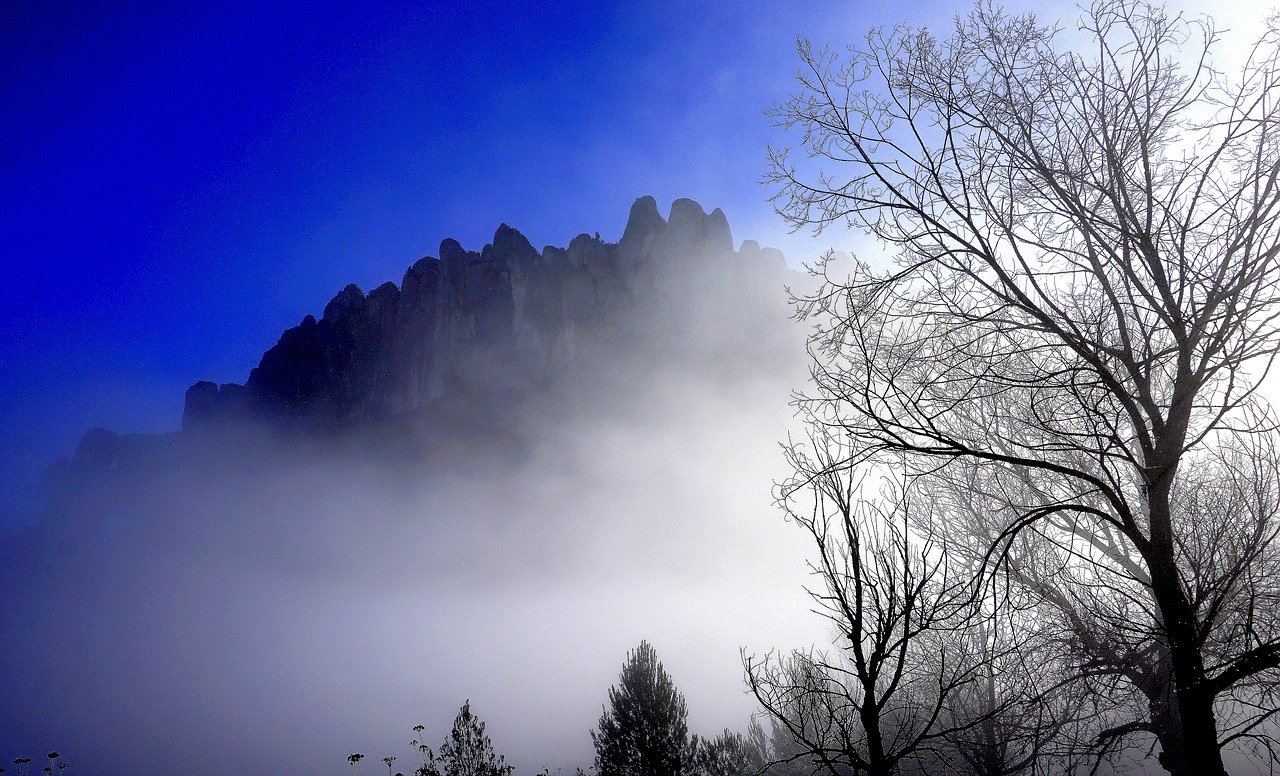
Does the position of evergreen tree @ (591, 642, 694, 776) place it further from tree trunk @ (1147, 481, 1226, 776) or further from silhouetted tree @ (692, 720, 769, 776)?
tree trunk @ (1147, 481, 1226, 776)

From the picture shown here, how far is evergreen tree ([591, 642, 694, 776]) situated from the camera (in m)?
17.9

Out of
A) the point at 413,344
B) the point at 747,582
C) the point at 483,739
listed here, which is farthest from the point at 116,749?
the point at 483,739

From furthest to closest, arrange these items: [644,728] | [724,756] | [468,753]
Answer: [724,756] < [644,728] < [468,753]

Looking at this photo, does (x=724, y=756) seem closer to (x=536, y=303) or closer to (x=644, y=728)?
(x=644, y=728)

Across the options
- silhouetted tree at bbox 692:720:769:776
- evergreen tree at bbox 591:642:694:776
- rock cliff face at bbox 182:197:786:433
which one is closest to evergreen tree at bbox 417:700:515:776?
evergreen tree at bbox 591:642:694:776

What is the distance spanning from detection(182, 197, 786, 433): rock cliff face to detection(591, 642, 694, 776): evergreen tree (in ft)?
191

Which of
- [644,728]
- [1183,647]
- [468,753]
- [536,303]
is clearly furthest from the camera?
[536,303]

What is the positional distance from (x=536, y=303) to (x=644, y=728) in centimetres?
6394

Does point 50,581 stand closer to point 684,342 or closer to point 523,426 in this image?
point 523,426

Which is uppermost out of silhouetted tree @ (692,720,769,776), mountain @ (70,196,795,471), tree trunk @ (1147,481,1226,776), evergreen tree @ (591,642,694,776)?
mountain @ (70,196,795,471)

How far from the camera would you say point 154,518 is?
111000mm

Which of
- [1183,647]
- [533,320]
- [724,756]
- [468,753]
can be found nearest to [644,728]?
[724,756]

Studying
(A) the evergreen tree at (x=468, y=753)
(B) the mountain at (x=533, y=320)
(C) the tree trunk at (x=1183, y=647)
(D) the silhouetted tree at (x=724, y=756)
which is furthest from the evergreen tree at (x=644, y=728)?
(B) the mountain at (x=533, y=320)

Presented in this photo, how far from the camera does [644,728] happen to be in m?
18.3
